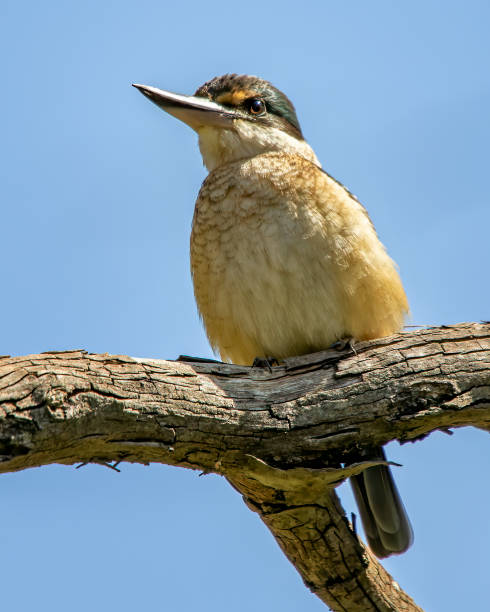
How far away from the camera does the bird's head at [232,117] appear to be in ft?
18.2

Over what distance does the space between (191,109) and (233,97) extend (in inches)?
15.8

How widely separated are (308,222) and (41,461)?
2210 mm

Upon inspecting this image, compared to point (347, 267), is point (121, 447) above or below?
below

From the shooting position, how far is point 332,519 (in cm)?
422

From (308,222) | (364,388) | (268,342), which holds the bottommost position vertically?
(364,388)

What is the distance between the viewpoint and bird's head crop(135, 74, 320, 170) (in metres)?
5.55

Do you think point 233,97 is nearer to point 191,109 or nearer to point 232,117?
point 232,117

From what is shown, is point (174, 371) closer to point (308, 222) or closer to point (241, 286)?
point (241, 286)

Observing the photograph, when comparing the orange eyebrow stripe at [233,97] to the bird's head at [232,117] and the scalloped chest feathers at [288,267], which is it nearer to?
the bird's head at [232,117]

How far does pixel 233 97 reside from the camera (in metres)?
5.77


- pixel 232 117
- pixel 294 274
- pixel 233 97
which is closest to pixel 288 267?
pixel 294 274

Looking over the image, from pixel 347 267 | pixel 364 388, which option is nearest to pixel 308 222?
pixel 347 267

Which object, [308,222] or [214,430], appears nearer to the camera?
[214,430]

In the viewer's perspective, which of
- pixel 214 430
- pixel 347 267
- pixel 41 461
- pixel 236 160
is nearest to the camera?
pixel 41 461
